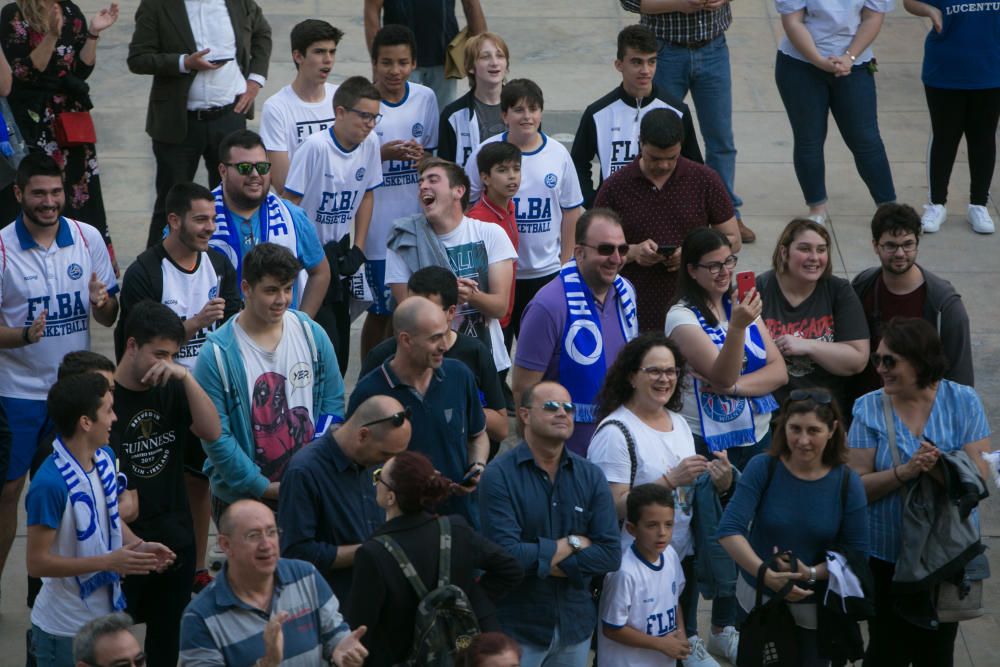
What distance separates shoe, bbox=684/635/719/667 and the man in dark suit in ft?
15.4

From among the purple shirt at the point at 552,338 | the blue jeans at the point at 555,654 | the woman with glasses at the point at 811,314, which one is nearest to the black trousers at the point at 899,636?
the woman with glasses at the point at 811,314

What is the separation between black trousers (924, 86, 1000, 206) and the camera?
35.1 feet

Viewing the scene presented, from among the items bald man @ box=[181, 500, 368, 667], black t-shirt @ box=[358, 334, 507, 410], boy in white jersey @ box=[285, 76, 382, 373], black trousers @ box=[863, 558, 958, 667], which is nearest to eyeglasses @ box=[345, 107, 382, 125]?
boy in white jersey @ box=[285, 76, 382, 373]

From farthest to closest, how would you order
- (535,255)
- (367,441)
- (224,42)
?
1. (224,42)
2. (535,255)
3. (367,441)

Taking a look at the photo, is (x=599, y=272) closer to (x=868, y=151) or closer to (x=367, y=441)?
(x=367, y=441)

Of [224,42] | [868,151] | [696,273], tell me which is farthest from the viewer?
[868,151]

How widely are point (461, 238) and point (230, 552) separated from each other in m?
2.92

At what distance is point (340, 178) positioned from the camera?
8359 mm

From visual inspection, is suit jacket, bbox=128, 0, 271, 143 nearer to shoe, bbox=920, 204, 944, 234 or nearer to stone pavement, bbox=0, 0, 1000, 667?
stone pavement, bbox=0, 0, 1000, 667

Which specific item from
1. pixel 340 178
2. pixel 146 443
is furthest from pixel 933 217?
pixel 146 443

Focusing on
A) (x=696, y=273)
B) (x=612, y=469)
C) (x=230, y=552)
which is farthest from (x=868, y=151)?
(x=230, y=552)

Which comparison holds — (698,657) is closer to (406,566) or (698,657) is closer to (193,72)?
(406,566)

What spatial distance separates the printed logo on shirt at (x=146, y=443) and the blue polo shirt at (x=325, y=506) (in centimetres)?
88

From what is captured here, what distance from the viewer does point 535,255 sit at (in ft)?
28.2
